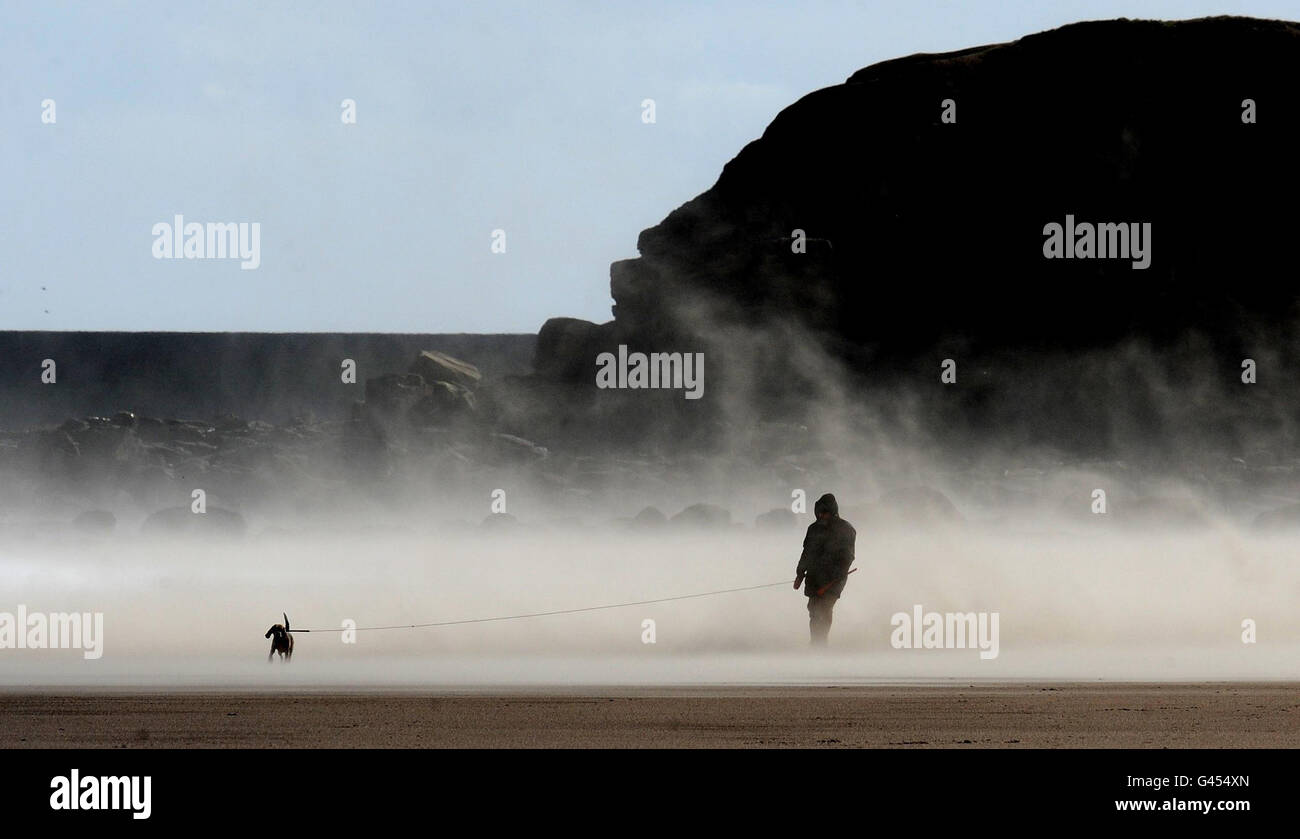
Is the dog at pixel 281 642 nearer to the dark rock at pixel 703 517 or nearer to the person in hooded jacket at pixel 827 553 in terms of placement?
the person in hooded jacket at pixel 827 553

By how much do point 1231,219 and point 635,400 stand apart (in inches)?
1101

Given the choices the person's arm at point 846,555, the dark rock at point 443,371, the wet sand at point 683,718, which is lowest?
the wet sand at point 683,718

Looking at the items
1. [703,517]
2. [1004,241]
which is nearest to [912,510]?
[703,517]

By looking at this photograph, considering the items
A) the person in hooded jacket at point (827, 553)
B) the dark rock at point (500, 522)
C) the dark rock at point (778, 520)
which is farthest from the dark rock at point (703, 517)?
the person in hooded jacket at point (827, 553)

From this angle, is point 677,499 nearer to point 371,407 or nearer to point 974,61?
point 371,407

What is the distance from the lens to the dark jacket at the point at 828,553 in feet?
76.4

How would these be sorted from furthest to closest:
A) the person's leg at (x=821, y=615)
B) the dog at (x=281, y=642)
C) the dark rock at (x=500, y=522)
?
1. the dark rock at (x=500, y=522)
2. the person's leg at (x=821, y=615)
3. the dog at (x=281, y=642)

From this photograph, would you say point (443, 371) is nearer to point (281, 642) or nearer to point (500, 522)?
point (500, 522)

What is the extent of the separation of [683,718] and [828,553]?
6886mm

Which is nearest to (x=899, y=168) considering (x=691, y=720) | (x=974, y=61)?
(x=974, y=61)

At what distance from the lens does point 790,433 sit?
86250 millimetres

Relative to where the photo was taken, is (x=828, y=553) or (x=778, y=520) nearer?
(x=828, y=553)

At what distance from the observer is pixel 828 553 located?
2330 centimetres

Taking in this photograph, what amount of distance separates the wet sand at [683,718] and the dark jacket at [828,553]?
3675 mm
